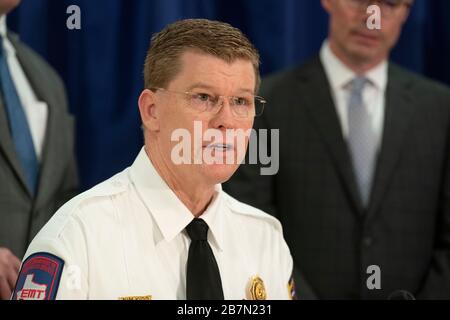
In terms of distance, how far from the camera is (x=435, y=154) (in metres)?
2.23

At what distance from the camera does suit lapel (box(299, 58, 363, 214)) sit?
215 centimetres

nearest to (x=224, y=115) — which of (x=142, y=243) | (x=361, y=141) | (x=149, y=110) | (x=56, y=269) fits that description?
(x=149, y=110)

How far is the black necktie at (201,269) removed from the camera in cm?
144

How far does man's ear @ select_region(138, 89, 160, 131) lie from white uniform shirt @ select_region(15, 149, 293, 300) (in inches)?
2.4

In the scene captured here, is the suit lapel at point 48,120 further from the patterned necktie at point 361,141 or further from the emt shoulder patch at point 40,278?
the patterned necktie at point 361,141

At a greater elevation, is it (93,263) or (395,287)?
(93,263)

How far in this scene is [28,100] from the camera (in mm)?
1879

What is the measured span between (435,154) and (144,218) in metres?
1.07

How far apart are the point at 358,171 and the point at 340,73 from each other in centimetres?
31

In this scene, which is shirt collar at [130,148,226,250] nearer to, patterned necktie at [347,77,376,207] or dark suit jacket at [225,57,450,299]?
dark suit jacket at [225,57,450,299]

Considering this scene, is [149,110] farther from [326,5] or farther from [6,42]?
[326,5]

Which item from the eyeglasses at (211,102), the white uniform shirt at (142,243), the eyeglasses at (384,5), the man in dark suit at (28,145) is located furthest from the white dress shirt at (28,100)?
the eyeglasses at (384,5)
